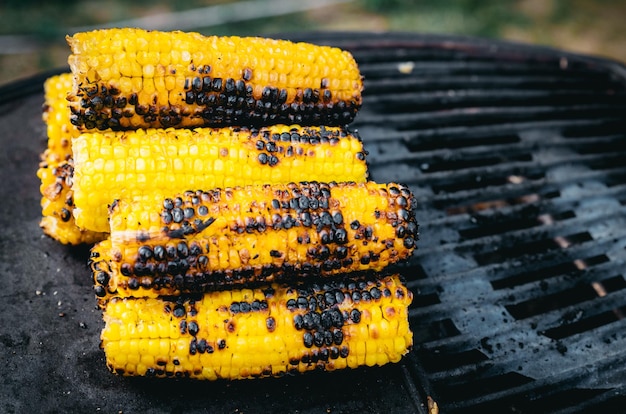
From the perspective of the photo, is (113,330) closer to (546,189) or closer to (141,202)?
(141,202)

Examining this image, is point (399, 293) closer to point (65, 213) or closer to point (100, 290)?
point (100, 290)

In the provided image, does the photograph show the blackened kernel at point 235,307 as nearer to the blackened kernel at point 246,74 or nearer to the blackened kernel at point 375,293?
the blackened kernel at point 375,293

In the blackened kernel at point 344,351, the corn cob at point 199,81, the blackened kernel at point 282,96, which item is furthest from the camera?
the blackened kernel at point 282,96

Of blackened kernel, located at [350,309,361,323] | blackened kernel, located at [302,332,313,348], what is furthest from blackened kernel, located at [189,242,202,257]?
blackened kernel, located at [350,309,361,323]

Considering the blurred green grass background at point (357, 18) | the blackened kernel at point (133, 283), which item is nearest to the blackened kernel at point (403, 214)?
the blackened kernel at point (133, 283)

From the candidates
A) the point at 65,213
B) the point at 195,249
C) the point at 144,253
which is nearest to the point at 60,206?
the point at 65,213

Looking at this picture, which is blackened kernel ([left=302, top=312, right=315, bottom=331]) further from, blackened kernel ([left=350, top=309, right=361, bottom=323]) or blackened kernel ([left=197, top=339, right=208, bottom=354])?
blackened kernel ([left=197, top=339, right=208, bottom=354])
